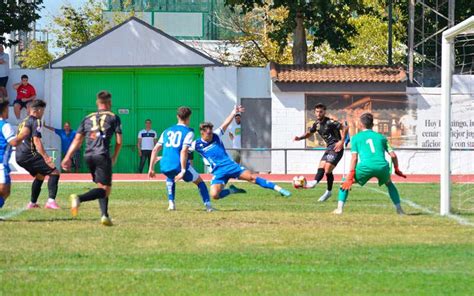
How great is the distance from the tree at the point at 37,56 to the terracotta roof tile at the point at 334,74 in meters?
26.3

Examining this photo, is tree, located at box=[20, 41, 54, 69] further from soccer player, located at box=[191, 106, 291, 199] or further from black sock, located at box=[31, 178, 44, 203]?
soccer player, located at box=[191, 106, 291, 199]

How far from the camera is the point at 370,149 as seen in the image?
1566cm

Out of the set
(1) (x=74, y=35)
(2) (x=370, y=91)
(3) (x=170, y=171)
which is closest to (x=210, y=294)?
(3) (x=170, y=171)

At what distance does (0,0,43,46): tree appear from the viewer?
41094mm

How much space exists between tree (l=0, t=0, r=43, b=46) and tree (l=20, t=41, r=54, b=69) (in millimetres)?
16843

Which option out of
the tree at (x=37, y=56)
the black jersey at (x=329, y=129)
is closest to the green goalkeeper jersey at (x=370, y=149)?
the black jersey at (x=329, y=129)

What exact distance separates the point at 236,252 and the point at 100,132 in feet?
11.5

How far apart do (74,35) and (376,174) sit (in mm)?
45932

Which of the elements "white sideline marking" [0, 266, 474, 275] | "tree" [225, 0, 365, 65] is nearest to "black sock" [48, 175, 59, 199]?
"white sideline marking" [0, 266, 474, 275]

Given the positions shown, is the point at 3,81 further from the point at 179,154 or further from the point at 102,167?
the point at 102,167

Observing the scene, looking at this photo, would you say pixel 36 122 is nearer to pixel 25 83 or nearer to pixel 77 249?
pixel 77 249

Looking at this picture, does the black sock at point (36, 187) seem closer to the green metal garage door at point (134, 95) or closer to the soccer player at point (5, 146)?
the soccer player at point (5, 146)

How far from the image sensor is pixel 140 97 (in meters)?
37.0

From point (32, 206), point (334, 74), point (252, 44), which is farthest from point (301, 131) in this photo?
point (252, 44)
